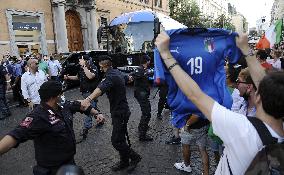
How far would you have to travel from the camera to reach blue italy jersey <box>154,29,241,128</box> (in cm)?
321

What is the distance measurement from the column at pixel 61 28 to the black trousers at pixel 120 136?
17899 millimetres

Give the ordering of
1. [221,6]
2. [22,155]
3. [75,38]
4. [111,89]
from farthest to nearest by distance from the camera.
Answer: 1. [221,6]
2. [75,38]
3. [22,155]
4. [111,89]

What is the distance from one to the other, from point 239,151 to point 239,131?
0.12m

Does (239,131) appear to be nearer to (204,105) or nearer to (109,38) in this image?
(204,105)

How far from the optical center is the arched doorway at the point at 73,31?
24469 millimetres

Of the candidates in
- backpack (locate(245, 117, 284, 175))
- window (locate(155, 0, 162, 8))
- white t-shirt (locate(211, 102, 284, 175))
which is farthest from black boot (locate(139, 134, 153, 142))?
window (locate(155, 0, 162, 8))

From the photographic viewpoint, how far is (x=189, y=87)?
77.8 inches

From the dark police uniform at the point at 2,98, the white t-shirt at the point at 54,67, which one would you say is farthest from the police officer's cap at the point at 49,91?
the white t-shirt at the point at 54,67

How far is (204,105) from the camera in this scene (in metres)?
1.91

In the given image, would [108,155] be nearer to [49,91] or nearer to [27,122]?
[49,91]

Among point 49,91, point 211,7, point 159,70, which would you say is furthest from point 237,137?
point 211,7

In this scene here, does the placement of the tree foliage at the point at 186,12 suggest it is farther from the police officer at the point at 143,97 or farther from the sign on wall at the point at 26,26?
the police officer at the point at 143,97

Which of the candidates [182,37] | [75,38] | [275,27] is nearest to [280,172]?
[182,37]

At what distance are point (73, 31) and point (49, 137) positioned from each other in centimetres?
2257
